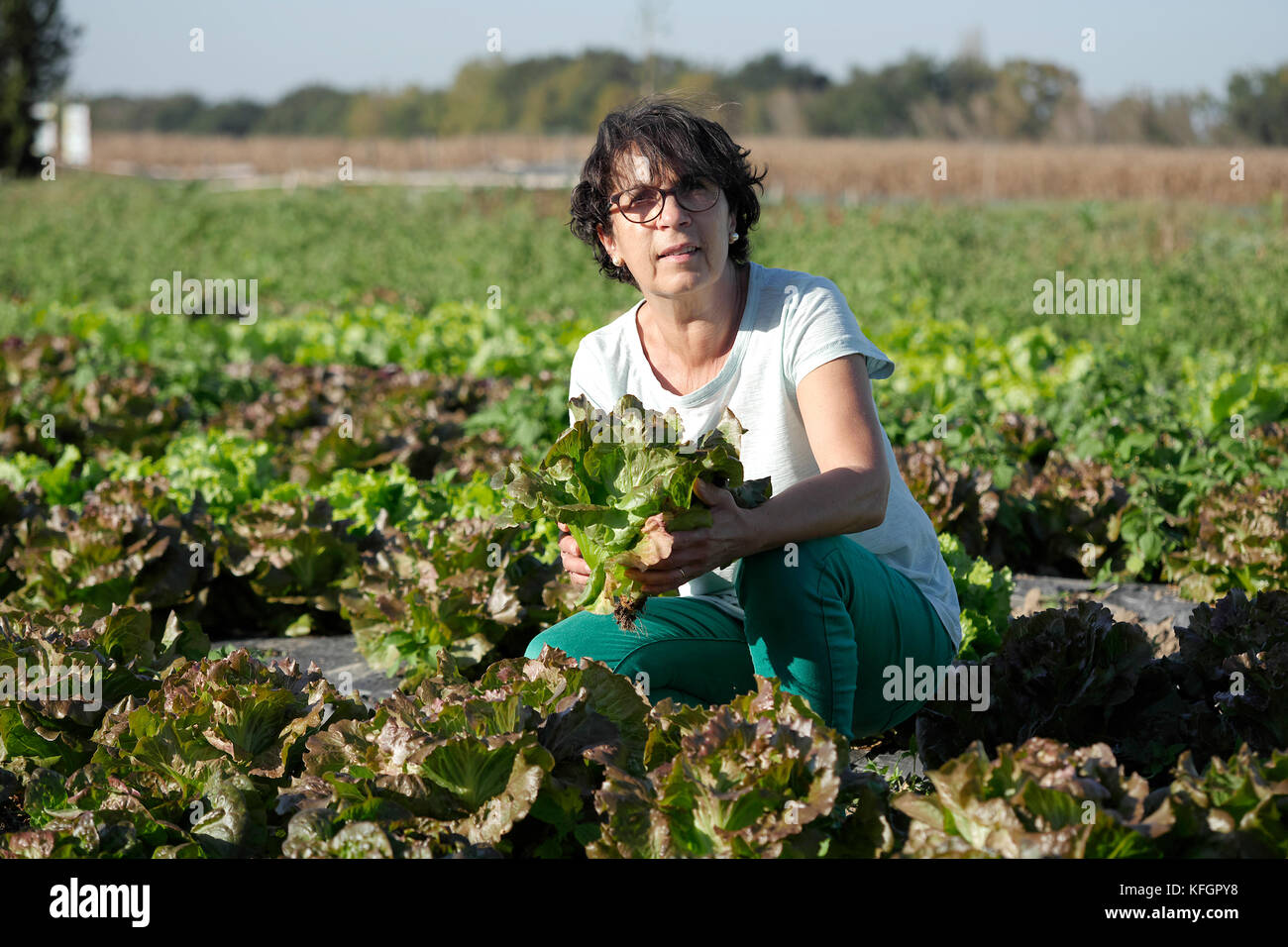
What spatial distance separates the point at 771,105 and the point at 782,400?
174 ft

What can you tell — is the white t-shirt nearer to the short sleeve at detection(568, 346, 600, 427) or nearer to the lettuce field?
the short sleeve at detection(568, 346, 600, 427)

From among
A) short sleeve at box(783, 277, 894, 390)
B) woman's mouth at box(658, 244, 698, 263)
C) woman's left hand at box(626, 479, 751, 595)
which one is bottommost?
woman's left hand at box(626, 479, 751, 595)

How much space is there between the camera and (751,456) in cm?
286

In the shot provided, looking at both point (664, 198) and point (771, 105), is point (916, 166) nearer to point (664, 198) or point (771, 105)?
point (664, 198)

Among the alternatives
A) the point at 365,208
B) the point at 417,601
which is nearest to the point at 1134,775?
the point at 417,601

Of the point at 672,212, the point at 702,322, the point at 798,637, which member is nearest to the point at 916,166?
the point at 702,322

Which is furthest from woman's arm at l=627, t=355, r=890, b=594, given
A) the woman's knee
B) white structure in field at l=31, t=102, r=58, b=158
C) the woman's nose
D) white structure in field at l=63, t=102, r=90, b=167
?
white structure in field at l=63, t=102, r=90, b=167

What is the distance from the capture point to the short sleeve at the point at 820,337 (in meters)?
2.64

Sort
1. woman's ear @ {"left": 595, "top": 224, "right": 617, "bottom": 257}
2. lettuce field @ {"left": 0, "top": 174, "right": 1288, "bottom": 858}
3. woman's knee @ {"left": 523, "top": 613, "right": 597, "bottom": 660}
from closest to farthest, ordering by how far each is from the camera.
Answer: lettuce field @ {"left": 0, "top": 174, "right": 1288, "bottom": 858}
woman's knee @ {"left": 523, "top": 613, "right": 597, "bottom": 660}
woman's ear @ {"left": 595, "top": 224, "right": 617, "bottom": 257}

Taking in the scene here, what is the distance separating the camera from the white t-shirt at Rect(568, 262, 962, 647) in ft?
8.94

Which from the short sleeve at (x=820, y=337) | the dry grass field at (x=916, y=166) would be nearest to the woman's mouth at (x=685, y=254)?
the short sleeve at (x=820, y=337)

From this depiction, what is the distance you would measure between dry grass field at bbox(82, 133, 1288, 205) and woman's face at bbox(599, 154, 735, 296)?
12485 mm

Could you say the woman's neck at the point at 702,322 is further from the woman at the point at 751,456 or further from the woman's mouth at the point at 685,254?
the woman's mouth at the point at 685,254

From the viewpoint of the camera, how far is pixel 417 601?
3.86 meters
